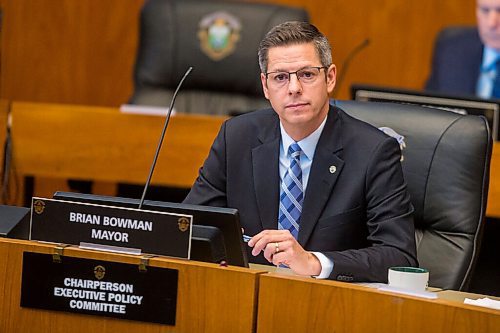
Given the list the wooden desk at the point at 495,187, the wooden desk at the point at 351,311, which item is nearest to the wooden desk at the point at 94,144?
the wooden desk at the point at 495,187

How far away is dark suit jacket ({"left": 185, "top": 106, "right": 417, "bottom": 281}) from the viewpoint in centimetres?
273

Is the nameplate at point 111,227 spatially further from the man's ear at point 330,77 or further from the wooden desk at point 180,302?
the man's ear at point 330,77

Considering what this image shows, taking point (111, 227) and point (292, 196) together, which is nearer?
point (111, 227)

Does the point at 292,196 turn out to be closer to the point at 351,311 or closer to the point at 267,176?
the point at 267,176

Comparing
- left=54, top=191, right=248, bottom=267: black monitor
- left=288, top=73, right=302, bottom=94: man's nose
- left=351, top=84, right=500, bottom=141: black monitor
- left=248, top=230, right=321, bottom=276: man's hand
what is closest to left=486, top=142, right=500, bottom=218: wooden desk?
left=351, top=84, right=500, bottom=141: black monitor

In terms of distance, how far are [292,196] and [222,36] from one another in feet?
8.09

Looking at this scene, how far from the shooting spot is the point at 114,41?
21.0 ft

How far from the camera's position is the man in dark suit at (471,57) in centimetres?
504

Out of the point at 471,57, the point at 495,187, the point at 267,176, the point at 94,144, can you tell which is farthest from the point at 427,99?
the point at 471,57

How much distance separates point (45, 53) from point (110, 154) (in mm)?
2041

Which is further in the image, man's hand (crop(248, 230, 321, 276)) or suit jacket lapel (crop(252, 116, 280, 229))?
suit jacket lapel (crop(252, 116, 280, 229))

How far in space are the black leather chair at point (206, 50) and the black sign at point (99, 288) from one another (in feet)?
10.2

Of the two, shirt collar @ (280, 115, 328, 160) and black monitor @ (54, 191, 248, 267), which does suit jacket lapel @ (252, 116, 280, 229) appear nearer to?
shirt collar @ (280, 115, 328, 160)

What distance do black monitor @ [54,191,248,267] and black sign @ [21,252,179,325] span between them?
10cm
